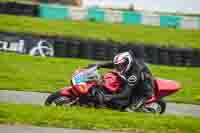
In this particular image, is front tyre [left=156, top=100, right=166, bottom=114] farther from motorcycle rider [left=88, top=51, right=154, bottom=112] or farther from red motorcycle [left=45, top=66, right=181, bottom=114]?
motorcycle rider [left=88, top=51, right=154, bottom=112]

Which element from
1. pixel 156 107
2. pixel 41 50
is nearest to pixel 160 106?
pixel 156 107

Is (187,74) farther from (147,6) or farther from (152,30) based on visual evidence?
(147,6)

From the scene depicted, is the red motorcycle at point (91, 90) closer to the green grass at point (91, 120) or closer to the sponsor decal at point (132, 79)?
the sponsor decal at point (132, 79)

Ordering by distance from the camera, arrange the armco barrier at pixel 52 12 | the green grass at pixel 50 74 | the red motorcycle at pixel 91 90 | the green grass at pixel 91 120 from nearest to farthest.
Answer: the green grass at pixel 91 120 → the red motorcycle at pixel 91 90 → the green grass at pixel 50 74 → the armco barrier at pixel 52 12

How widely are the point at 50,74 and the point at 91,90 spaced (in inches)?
221

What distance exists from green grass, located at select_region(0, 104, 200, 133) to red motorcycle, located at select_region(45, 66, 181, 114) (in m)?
1.22

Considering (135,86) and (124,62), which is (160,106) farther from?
(124,62)

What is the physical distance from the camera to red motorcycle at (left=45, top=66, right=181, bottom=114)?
37.8ft

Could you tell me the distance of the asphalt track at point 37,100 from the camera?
1244 cm

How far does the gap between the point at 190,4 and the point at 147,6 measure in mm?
2396

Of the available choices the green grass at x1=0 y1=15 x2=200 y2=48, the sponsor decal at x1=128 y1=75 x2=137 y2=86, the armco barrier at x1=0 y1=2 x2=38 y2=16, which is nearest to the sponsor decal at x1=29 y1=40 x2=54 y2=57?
the green grass at x1=0 y1=15 x2=200 y2=48

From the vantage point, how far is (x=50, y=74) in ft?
56.0

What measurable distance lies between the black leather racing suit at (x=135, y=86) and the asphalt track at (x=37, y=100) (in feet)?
3.07

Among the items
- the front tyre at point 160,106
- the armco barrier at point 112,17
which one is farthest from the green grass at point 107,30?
the front tyre at point 160,106
